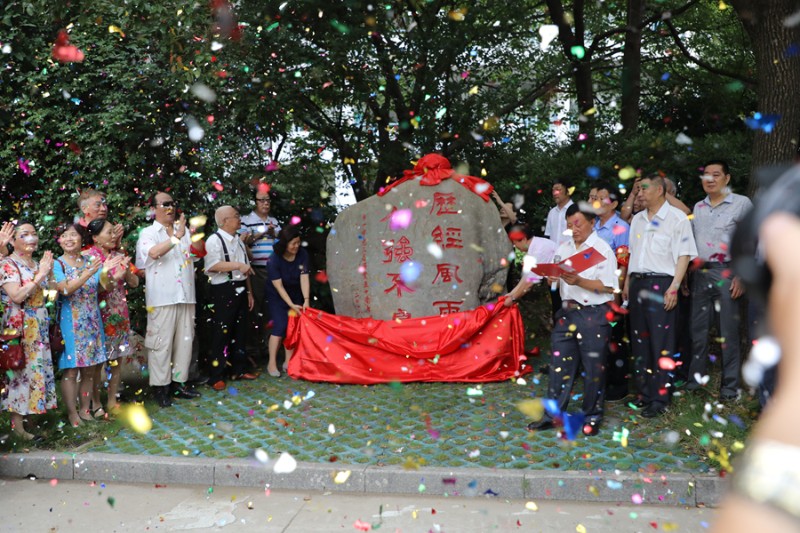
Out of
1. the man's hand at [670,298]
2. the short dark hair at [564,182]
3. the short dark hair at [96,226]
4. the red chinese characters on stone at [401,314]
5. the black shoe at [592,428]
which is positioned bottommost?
the black shoe at [592,428]

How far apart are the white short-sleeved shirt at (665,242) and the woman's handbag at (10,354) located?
466 centimetres

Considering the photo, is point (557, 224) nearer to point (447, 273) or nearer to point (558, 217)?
point (558, 217)

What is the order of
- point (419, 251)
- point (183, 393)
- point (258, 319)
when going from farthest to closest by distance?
point (258, 319), point (419, 251), point (183, 393)

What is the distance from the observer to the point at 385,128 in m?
11.2

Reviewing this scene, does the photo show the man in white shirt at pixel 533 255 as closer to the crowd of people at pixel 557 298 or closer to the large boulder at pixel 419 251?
the crowd of people at pixel 557 298

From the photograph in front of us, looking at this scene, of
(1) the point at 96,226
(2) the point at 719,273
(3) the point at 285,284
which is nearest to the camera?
(2) the point at 719,273

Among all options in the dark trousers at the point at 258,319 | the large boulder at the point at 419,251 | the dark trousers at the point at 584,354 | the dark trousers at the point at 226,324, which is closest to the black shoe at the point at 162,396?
the dark trousers at the point at 226,324

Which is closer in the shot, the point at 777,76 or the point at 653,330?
the point at 653,330

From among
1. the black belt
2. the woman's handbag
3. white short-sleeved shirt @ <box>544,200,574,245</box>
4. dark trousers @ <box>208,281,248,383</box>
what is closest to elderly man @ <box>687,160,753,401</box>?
the black belt

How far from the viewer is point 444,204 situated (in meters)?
8.23

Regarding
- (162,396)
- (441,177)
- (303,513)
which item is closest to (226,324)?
(162,396)

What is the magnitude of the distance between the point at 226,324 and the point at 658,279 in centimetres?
412

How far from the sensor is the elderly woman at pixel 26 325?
18.4 feet

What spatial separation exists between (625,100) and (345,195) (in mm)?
4733
